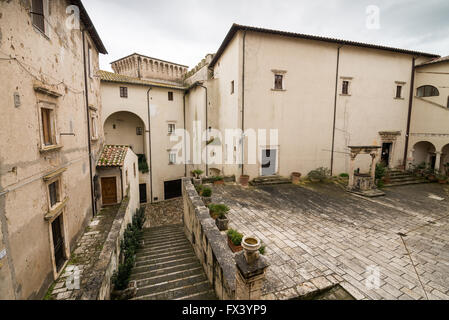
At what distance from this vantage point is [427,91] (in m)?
14.7

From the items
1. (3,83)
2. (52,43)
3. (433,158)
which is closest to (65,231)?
(3,83)

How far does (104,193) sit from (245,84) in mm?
10157

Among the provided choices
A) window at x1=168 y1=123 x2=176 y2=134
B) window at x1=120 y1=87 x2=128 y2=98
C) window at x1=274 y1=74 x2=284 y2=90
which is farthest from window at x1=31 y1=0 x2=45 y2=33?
window at x1=168 y1=123 x2=176 y2=134

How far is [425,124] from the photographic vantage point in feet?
48.0

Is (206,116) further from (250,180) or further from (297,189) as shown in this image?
(297,189)

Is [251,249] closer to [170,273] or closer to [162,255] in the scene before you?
[170,273]

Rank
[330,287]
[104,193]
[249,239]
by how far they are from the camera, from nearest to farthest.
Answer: [249,239], [330,287], [104,193]

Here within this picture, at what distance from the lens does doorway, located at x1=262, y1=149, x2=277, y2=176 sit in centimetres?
1261

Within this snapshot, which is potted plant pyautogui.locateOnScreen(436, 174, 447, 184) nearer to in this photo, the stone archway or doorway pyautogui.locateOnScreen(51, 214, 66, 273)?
the stone archway

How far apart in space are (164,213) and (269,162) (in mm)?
10617

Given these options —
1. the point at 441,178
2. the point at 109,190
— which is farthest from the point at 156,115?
the point at 441,178

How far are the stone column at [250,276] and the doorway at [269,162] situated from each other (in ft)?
31.0

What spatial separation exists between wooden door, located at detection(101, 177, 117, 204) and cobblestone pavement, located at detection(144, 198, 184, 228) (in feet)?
15.4

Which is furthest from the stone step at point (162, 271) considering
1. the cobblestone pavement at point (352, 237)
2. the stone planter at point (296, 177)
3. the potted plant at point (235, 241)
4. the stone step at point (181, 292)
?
the stone planter at point (296, 177)
